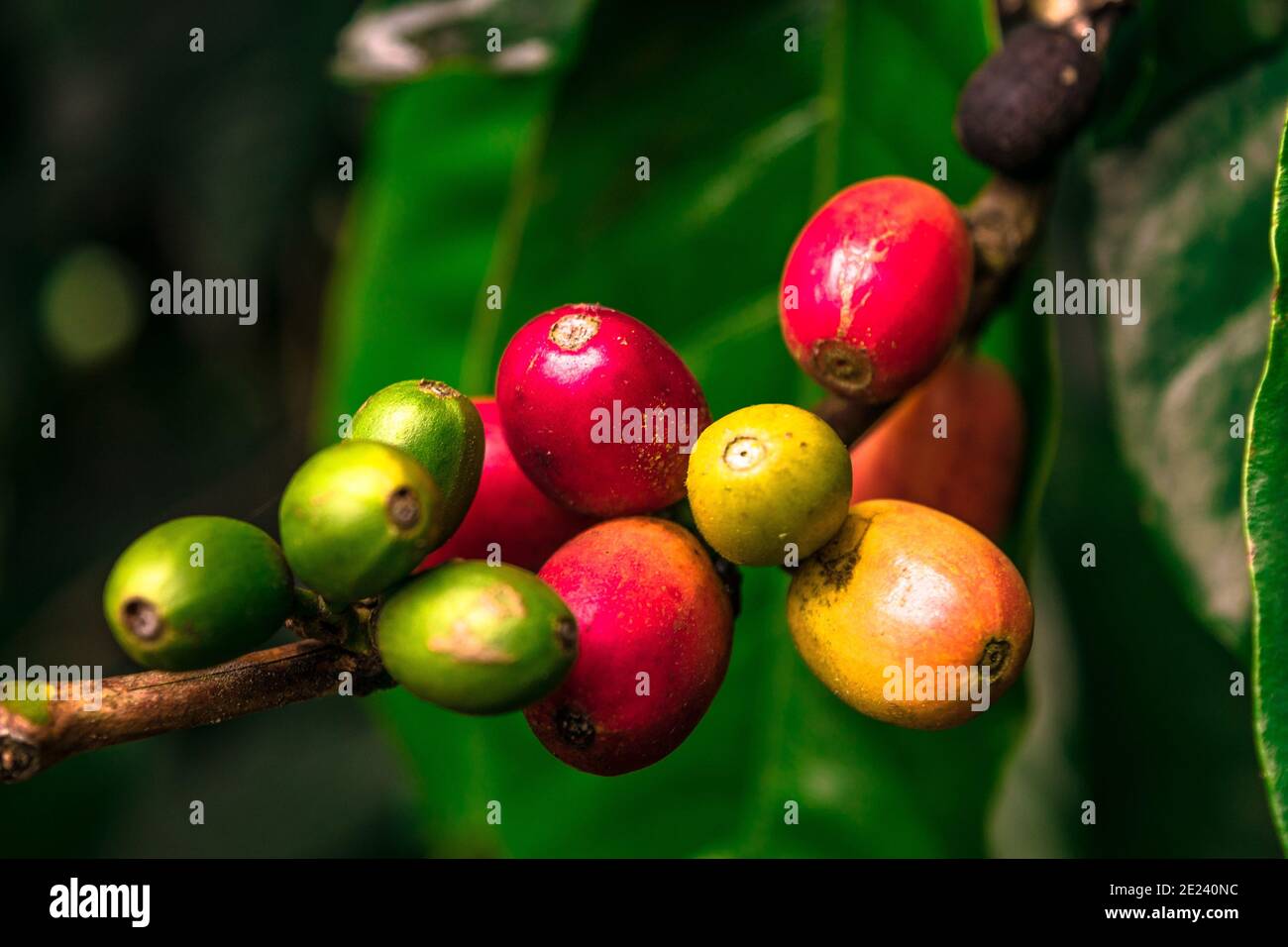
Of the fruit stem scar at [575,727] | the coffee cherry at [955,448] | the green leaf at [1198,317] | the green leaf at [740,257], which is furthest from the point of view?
the green leaf at [740,257]

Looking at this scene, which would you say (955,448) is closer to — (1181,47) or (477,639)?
(1181,47)

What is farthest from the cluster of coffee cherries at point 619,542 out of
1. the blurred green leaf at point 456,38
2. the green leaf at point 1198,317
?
the blurred green leaf at point 456,38

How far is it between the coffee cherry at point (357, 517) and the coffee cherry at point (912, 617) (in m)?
0.26

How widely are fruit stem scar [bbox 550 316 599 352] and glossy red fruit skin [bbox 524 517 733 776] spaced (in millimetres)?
124

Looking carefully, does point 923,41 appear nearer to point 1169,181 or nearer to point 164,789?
point 1169,181

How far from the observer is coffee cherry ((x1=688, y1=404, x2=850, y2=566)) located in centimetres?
76

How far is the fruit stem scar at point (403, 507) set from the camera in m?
0.67

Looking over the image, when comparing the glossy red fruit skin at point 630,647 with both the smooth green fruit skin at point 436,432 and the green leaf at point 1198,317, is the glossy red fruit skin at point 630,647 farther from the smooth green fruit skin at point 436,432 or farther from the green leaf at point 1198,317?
the green leaf at point 1198,317

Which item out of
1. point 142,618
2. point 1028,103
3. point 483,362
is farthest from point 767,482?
point 483,362

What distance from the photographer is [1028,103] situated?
109cm

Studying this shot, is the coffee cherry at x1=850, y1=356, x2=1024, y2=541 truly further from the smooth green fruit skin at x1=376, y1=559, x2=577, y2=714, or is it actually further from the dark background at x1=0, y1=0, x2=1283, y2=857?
the smooth green fruit skin at x1=376, y1=559, x2=577, y2=714

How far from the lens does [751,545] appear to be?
789mm

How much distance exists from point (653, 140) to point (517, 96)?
0.79 meters

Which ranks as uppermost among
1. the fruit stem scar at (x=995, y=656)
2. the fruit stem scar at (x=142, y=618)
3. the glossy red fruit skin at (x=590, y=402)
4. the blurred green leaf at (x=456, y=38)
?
the blurred green leaf at (x=456, y=38)
